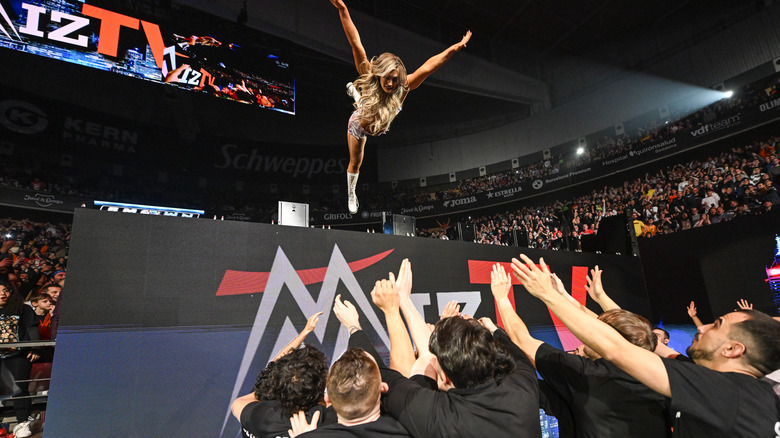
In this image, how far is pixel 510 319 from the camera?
6.75 ft

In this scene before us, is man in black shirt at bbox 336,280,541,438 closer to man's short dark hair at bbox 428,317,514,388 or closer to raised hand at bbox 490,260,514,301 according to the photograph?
man's short dark hair at bbox 428,317,514,388

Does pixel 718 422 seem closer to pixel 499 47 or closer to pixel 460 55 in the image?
pixel 460 55

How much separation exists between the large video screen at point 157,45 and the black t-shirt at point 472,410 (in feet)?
39.0

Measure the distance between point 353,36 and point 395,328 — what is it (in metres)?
3.41

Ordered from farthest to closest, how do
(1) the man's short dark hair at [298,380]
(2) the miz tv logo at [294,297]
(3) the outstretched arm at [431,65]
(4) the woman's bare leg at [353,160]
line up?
(4) the woman's bare leg at [353,160] < (3) the outstretched arm at [431,65] < (2) the miz tv logo at [294,297] < (1) the man's short dark hair at [298,380]

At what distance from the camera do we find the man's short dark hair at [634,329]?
5.85ft

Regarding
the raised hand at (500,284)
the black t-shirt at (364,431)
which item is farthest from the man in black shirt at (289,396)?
the raised hand at (500,284)

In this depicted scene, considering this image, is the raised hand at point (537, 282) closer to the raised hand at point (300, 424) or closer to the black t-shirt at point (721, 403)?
the black t-shirt at point (721, 403)

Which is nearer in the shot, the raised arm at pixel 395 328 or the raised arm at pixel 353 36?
the raised arm at pixel 395 328

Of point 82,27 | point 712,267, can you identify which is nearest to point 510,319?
point 712,267

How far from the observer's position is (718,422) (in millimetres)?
1378

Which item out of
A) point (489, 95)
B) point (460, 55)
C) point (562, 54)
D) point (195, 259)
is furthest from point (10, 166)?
point (562, 54)

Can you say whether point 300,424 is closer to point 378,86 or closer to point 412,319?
point 412,319

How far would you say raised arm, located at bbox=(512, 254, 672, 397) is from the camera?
1.41m
